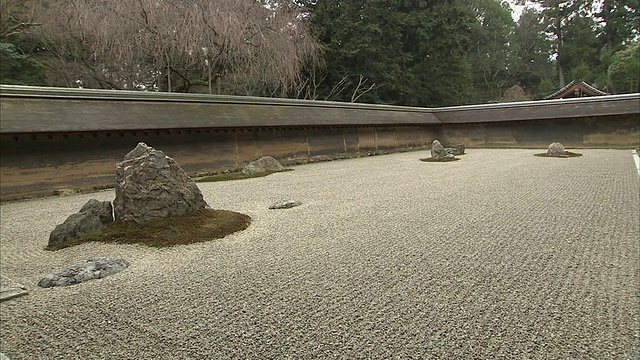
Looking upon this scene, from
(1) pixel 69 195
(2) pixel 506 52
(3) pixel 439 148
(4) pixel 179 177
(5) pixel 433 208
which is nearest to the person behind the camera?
(4) pixel 179 177

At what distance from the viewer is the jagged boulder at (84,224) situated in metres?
3.01

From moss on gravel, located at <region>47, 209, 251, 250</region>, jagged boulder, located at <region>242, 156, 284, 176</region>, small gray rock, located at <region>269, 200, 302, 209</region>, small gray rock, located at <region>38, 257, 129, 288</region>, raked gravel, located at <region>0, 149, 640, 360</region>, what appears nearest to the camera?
raked gravel, located at <region>0, 149, 640, 360</region>

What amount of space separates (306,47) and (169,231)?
11684 mm

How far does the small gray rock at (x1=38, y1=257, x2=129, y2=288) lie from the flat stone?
0.09 meters

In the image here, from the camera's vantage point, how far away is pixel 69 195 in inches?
237

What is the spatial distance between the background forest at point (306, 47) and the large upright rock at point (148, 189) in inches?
306

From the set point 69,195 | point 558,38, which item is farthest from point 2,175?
point 558,38

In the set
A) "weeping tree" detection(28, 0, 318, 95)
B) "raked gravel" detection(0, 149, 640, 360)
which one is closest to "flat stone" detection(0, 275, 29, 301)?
"raked gravel" detection(0, 149, 640, 360)

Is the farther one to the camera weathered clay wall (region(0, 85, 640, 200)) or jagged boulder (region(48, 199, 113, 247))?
weathered clay wall (region(0, 85, 640, 200))

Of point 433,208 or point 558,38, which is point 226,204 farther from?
point 558,38

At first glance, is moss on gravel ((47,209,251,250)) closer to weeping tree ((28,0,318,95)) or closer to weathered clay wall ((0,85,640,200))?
weathered clay wall ((0,85,640,200))

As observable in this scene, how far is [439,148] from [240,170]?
A: 5162 millimetres

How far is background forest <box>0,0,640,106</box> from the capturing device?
9867mm

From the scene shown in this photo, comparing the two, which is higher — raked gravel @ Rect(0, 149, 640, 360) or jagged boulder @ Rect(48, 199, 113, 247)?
jagged boulder @ Rect(48, 199, 113, 247)
